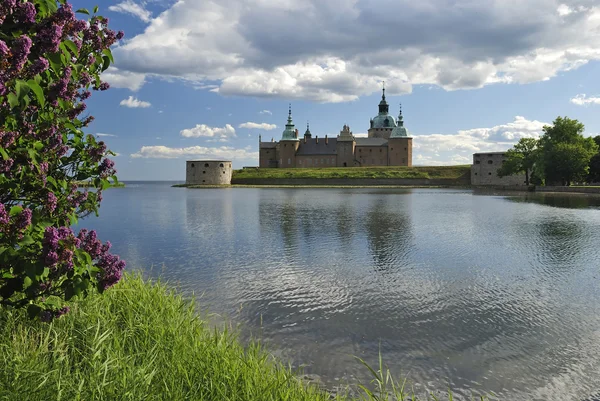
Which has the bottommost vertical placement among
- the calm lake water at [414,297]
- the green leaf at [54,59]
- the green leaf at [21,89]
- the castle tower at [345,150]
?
the calm lake water at [414,297]

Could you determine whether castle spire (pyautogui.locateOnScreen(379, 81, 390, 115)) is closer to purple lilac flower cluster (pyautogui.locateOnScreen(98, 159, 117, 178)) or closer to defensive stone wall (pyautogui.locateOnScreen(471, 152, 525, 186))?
defensive stone wall (pyautogui.locateOnScreen(471, 152, 525, 186))

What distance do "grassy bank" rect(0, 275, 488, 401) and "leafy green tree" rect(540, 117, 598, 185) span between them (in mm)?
59878

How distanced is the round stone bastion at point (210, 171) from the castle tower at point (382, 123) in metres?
43.1

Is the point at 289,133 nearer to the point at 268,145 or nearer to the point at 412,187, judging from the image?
the point at 268,145

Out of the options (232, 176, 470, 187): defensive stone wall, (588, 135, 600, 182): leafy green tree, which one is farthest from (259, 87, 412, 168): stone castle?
(588, 135, 600, 182): leafy green tree

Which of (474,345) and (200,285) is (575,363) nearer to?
(474,345)

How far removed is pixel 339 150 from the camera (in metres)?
108

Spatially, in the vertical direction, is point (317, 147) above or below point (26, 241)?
above

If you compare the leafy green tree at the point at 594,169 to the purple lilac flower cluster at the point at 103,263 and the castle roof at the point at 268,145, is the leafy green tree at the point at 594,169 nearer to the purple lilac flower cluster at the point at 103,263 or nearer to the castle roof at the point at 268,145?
the purple lilac flower cluster at the point at 103,263

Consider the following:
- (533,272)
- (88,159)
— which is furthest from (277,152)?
(88,159)

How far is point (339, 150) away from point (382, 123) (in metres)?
18.4

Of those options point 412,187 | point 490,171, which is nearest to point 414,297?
point 412,187

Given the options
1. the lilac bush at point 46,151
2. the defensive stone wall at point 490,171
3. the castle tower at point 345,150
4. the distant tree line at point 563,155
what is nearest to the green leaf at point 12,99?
the lilac bush at point 46,151

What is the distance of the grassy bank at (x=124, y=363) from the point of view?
3.74 metres
